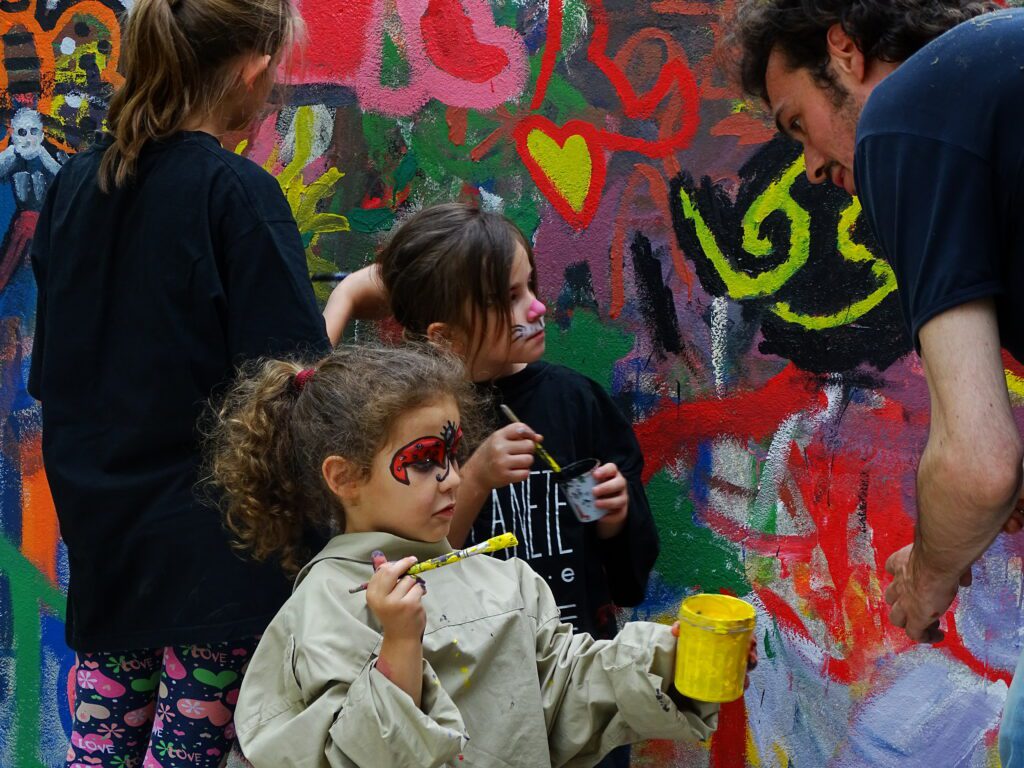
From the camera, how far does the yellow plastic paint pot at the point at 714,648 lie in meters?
2.09

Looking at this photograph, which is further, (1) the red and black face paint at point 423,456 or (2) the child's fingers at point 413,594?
(1) the red and black face paint at point 423,456

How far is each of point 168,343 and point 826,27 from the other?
4.75 feet

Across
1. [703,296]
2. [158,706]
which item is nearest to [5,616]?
[158,706]

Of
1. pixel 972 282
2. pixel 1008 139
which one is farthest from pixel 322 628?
pixel 1008 139

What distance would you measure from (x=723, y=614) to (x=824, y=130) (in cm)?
97

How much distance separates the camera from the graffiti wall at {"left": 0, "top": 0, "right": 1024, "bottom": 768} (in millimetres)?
3207

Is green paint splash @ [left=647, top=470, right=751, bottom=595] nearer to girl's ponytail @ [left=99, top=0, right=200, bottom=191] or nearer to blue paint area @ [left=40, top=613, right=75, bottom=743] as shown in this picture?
girl's ponytail @ [left=99, top=0, right=200, bottom=191]

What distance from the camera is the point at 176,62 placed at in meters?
2.54

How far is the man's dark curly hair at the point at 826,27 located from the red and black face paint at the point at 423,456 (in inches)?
40.3

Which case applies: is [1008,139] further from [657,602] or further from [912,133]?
[657,602]

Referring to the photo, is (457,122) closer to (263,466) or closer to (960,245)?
(263,466)

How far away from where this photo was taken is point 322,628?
218 centimetres

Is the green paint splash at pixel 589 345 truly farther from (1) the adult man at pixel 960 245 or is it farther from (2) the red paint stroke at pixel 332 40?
(1) the adult man at pixel 960 245

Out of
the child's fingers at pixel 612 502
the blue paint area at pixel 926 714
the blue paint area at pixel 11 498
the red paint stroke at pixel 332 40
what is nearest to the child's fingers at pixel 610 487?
the child's fingers at pixel 612 502
